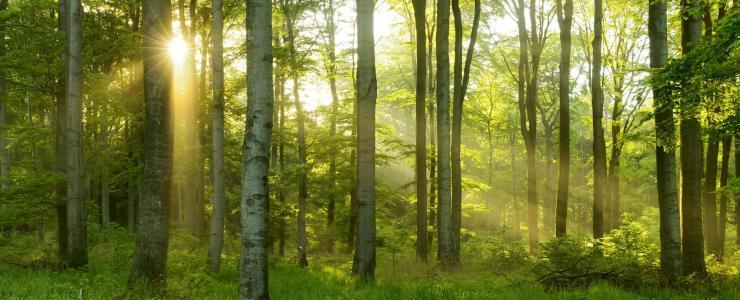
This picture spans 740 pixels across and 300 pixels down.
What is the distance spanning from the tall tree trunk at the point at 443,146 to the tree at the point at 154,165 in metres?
7.16

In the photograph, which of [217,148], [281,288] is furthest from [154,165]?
[281,288]

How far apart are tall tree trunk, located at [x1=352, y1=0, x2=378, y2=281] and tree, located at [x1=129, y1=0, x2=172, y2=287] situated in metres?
3.37

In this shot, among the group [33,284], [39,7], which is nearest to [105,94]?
[39,7]

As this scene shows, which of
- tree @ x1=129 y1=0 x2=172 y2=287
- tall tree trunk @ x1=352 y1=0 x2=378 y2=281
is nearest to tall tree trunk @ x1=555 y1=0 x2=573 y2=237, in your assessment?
tall tree trunk @ x1=352 y1=0 x2=378 y2=281

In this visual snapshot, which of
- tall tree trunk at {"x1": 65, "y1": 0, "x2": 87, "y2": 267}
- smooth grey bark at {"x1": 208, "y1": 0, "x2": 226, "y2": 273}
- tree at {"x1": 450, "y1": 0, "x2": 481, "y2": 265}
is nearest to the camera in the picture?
smooth grey bark at {"x1": 208, "y1": 0, "x2": 226, "y2": 273}

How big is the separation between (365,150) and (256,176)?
3367mm

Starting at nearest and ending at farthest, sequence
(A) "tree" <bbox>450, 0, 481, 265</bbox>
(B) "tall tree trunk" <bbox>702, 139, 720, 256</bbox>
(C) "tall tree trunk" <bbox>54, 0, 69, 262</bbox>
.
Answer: (C) "tall tree trunk" <bbox>54, 0, 69, 262</bbox> < (A) "tree" <bbox>450, 0, 481, 265</bbox> < (B) "tall tree trunk" <bbox>702, 139, 720, 256</bbox>

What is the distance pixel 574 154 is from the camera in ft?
132

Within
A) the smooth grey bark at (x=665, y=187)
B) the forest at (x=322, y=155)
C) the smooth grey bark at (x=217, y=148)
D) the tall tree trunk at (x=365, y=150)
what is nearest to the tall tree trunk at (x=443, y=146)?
the forest at (x=322, y=155)

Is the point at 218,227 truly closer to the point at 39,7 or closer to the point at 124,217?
the point at 39,7

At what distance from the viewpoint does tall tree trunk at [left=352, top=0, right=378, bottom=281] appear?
29.5 feet

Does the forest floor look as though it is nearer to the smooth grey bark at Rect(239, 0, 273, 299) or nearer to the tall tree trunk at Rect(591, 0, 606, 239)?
the smooth grey bark at Rect(239, 0, 273, 299)

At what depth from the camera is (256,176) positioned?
6.06m

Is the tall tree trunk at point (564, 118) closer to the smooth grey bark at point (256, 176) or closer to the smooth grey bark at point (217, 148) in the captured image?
the smooth grey bark at point (217, 148)
